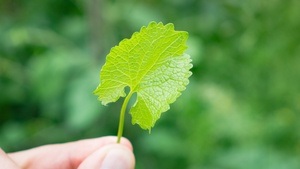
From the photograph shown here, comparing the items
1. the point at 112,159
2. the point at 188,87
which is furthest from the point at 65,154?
the point at 188,87

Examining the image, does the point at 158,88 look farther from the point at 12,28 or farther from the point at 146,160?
the point at 12,28

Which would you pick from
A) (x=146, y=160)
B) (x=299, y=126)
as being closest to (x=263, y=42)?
(x=299, y=126)

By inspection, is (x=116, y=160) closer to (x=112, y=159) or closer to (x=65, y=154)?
(x=112, y=159)

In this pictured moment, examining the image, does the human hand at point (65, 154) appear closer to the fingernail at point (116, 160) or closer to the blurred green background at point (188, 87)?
the fingernail at point (116, 160)

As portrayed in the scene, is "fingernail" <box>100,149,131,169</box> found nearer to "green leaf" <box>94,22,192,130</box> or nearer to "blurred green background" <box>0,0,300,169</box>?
"green leaf" <box>94,22,192,130</box>

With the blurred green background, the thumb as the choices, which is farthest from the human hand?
the blurred green background

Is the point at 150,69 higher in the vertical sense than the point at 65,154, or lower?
higher
